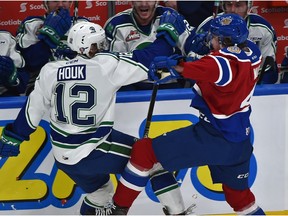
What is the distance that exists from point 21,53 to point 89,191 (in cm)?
100

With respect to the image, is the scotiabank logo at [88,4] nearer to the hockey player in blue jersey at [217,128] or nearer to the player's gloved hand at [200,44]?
the player's gloved hand at [200,44]

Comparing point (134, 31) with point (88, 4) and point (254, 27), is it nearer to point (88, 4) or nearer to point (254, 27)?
point (254, 27)

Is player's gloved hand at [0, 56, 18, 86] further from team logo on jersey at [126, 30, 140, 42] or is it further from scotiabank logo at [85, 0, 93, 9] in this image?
scotiabank logo at [85, 0, 93, 9]

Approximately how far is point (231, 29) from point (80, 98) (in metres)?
0.62

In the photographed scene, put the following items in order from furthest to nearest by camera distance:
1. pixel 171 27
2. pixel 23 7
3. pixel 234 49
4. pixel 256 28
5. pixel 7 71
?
pixel 23 7 < pixel 256 28 < pixel 7 71 < pixel 171 27 < pixel 234 49

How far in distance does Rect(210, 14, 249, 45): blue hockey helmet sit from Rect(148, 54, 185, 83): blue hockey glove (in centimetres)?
16

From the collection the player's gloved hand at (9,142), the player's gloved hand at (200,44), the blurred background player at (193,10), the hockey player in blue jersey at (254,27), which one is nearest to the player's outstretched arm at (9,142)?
the player's gloved hand at (9,142)

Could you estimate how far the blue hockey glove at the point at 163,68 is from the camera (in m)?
2.40

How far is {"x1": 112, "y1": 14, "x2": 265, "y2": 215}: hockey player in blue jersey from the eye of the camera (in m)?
2.38

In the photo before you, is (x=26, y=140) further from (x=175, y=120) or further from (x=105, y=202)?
(x=175, y=120)

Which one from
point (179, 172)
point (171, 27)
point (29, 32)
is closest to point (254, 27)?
point (171, 27)

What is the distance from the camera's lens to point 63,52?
10.4ft

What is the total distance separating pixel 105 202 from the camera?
2.77 m

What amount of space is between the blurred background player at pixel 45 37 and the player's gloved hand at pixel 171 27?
1.57ft
